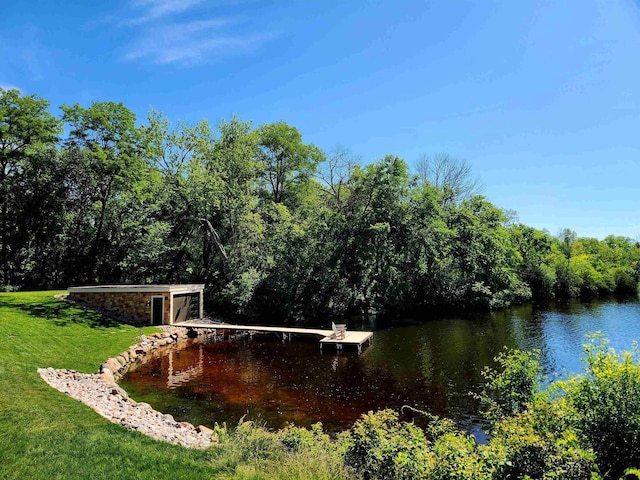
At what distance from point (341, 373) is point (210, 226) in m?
16.5

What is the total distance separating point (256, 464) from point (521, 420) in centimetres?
394

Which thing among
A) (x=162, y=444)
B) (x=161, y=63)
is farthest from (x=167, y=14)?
(x=162, y=444)

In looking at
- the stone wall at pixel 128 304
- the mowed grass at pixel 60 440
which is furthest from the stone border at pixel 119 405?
the stone wall at pixel 128 304

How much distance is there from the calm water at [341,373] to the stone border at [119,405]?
0.80m

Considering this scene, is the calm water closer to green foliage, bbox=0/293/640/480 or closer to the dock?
the dock

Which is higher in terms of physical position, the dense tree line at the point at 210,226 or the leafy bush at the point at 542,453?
the dense tree line at the point at 210,226

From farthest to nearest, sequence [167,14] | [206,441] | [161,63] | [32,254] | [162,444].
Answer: [32,254]
[161,63]
[167,14]
[206,441]
[162,444]

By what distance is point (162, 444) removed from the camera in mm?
7348

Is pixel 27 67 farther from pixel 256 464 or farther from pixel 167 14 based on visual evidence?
pixel 256 464

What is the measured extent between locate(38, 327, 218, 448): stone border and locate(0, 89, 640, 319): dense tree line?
1291 centimetres

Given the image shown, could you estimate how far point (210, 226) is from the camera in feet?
92.4

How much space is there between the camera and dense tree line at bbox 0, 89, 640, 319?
26906mm

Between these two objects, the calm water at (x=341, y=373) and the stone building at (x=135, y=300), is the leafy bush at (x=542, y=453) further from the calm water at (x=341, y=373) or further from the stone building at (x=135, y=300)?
the stone building at (x=135, y=300)

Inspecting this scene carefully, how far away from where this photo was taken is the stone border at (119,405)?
335 inches
